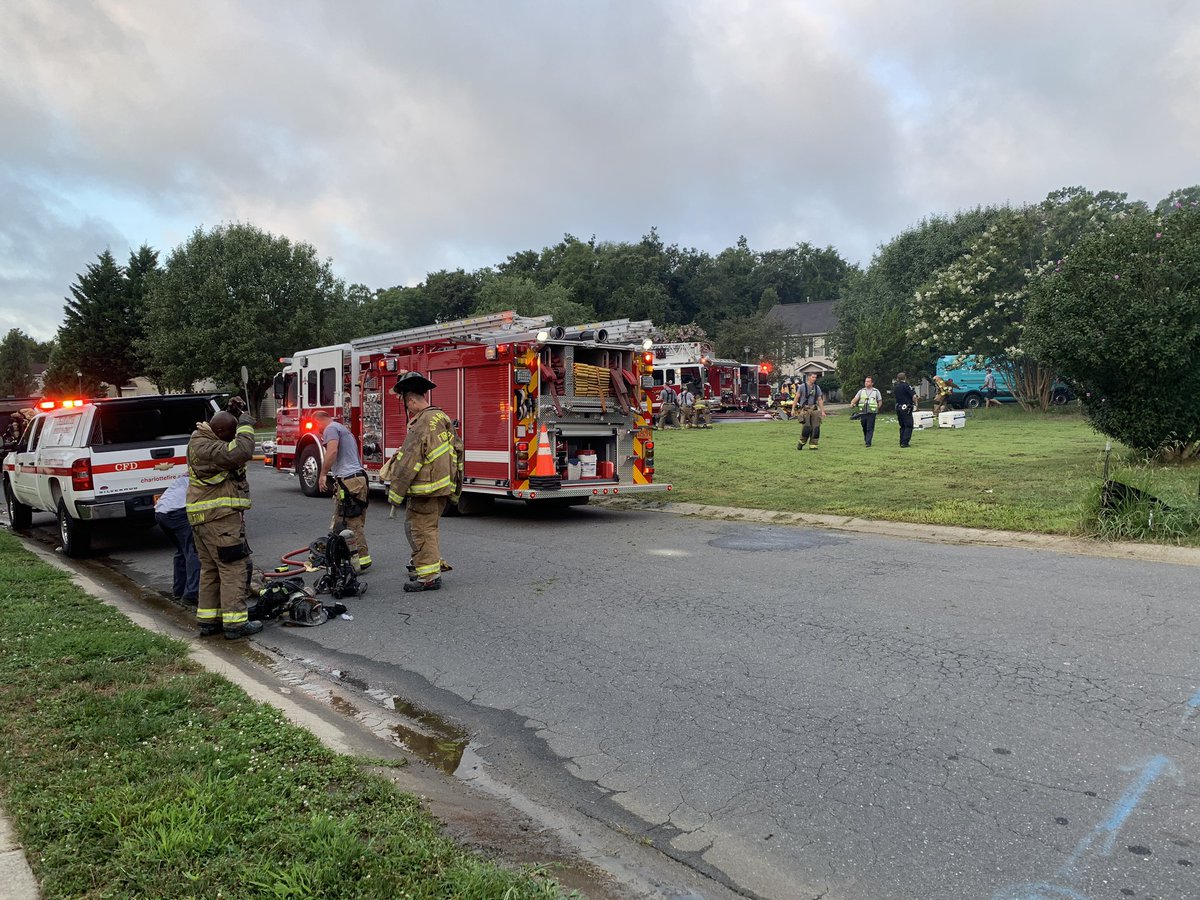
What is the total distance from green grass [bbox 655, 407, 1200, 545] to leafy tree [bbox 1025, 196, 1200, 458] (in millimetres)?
725

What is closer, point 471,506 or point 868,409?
point 471,506

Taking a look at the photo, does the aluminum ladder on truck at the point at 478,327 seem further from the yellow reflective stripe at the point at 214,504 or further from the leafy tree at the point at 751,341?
the leafy tree at the point at 751,341

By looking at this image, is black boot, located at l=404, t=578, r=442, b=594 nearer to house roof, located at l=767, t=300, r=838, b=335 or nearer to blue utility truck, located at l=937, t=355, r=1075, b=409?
blue utility truck, located at l=937, t=355, r=1075, b=409

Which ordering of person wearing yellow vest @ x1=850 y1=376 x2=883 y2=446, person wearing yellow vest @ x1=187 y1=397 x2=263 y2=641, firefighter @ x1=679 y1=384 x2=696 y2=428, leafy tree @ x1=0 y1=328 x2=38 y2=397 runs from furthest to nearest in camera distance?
leafy tree @ x1=0 y1=328 x2=38 y2=397 → firefighter @ x1=679 y1=384 x2=696 y2=428 → person wearing yellow vest @ x1=850 y1=376 x2=883 y2=446 → person wearing yellow vest @ x1=187 y1=397 x2=263 y2=641

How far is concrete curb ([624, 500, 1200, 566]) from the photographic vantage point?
27.1 feet

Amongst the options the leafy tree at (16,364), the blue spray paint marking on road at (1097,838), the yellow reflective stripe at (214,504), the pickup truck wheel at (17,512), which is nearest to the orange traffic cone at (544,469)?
the yellow reflective stripe at (214,504)

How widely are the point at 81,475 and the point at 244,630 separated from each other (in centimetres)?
451

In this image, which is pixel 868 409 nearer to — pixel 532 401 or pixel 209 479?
pixel 532 401

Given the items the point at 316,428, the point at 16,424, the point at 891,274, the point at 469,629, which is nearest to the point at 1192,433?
the point at 469,629

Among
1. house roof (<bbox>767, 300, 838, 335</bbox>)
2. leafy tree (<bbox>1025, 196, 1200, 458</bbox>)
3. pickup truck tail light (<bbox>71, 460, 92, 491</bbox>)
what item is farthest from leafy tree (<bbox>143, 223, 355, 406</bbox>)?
house roof (<bbox>767, 300, 838, 335</bbox>)

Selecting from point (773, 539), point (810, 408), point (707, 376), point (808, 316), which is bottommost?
point (773, 539)

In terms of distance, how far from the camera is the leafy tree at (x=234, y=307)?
39.0 m

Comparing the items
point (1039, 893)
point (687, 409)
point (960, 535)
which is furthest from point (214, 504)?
point (687, 409)

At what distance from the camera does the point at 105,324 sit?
4978cm
